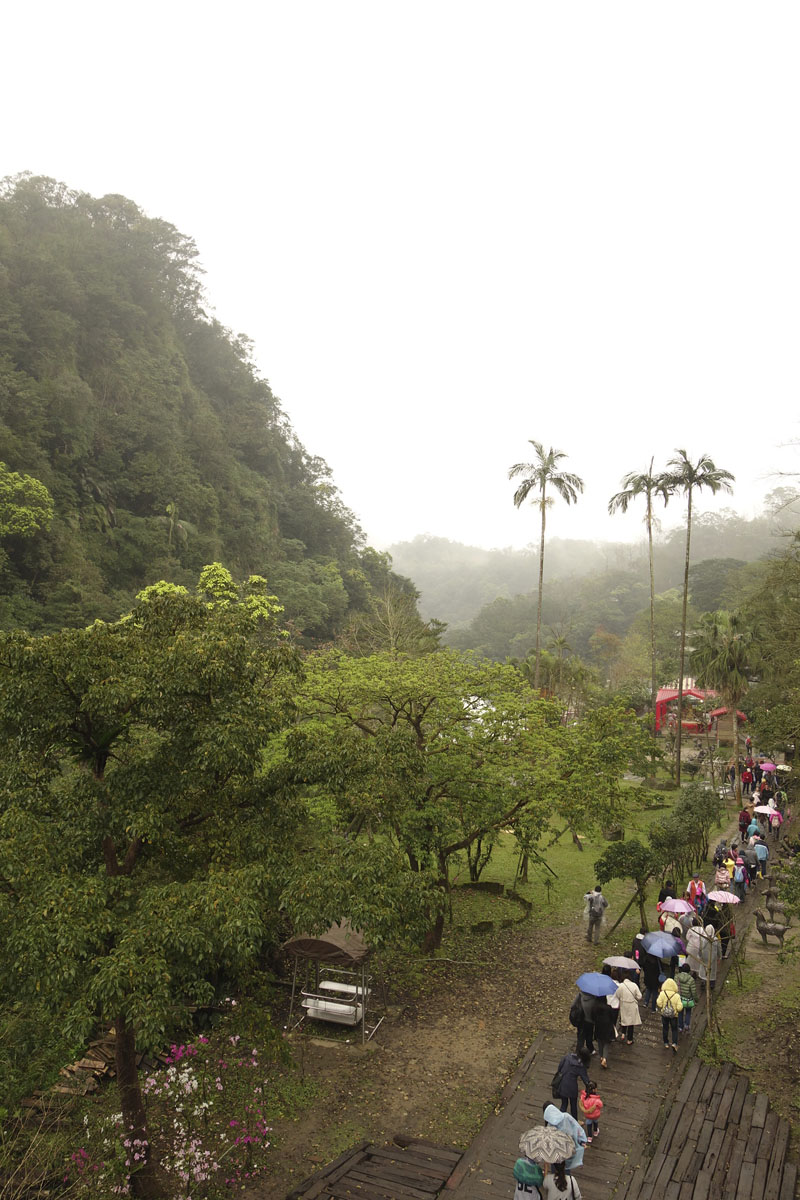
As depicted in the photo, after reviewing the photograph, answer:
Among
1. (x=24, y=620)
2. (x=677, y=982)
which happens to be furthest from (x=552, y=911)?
(x=24, y=620)

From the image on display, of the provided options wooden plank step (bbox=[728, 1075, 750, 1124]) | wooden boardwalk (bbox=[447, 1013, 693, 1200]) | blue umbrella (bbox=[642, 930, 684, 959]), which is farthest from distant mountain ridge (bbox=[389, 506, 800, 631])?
wooden plank step (bbox=[728, 1075, 750, 1124])

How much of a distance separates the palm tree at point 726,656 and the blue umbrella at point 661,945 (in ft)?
69.1

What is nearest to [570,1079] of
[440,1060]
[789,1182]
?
[789,1182]

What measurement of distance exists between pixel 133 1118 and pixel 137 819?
12.2ft

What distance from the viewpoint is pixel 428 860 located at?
44.3ft

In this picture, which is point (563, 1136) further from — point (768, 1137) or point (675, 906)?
point (675, 906)

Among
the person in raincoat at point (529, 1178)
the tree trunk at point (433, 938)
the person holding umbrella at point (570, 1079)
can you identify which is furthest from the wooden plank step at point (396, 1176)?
the tree trunk at point (433, 938)

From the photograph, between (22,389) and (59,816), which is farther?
(22,389)

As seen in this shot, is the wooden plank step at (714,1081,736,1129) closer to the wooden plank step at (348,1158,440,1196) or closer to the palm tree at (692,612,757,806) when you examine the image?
the wooden plank step at (348,1158,440,1196)

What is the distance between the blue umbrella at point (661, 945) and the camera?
1101 centimetres

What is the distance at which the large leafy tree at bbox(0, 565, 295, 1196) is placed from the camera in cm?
629

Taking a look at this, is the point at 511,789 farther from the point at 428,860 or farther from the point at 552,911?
the point at 552,911

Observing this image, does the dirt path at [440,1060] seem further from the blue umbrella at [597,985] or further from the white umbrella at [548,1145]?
the white umbrella at [548,1145]

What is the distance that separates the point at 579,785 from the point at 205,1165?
8.76 m
